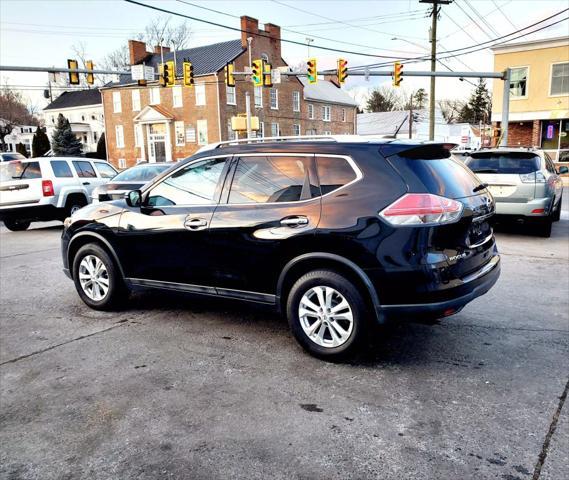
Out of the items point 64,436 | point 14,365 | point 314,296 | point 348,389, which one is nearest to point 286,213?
point 314,296

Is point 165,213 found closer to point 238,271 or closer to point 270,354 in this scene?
point 238,271

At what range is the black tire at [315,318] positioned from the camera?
3873 mm

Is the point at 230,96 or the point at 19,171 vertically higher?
the point at 230,96

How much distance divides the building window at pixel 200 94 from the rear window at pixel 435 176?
128 ft

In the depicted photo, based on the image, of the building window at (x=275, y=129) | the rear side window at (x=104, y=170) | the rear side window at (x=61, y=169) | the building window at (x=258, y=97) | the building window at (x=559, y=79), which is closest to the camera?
the rear side window at (x=61, y=169)

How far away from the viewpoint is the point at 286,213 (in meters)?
4.15

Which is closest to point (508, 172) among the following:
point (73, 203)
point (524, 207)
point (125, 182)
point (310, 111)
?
point (524, 207)

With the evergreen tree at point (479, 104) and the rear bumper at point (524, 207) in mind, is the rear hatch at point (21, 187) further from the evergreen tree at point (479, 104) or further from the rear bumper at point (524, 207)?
the evergreen tree at point (479, 104)

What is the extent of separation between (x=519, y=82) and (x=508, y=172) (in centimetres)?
2757

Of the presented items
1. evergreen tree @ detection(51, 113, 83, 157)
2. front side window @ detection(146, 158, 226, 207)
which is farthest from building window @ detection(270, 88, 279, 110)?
front side window @ detection(146, 158, 226, 207)


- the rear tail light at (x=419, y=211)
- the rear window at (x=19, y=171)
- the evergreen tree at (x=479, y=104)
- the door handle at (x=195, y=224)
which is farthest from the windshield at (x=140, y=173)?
the evergreen tree at (x=479, y=104)

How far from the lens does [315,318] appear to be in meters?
4.11

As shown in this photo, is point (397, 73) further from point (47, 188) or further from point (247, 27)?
point (247, 27)

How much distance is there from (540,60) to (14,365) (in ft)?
117
